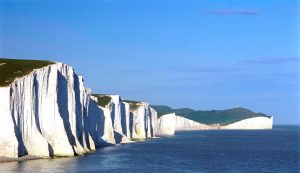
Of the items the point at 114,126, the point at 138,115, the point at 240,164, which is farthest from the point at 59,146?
the point at 138,115

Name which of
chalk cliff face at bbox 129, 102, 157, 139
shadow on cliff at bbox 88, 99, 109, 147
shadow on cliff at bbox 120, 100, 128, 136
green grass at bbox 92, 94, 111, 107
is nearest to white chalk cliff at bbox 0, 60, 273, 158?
shadow on cliff at bbox 88, 99, 109, 147

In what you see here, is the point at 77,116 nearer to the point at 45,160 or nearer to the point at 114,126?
the point at 45,160

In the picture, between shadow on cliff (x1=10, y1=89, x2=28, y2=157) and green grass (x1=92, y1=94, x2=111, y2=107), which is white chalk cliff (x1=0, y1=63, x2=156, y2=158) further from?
green grass (x1=92, y1=94, x2=111, y2=107)

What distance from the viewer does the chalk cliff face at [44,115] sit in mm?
54594

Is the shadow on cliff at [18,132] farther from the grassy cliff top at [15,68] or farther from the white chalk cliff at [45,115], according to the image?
the grassy cliff top at [15,68]

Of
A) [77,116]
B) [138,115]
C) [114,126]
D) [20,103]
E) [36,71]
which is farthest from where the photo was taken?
[138,115]

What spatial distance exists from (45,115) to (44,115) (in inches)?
4.6

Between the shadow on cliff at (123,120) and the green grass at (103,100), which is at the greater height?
the green grass at (103,100)

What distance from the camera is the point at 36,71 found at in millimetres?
61031

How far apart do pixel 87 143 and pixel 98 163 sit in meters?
19.3

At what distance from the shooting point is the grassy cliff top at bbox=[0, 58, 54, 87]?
187 feet

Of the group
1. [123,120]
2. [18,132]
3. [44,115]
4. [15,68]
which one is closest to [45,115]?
[44,115]

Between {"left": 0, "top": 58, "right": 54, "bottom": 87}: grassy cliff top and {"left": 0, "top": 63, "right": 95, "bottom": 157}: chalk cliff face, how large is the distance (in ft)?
2.38

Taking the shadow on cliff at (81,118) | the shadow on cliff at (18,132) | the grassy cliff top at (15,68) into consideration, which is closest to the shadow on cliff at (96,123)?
the shadow on cliff at (81,118)
